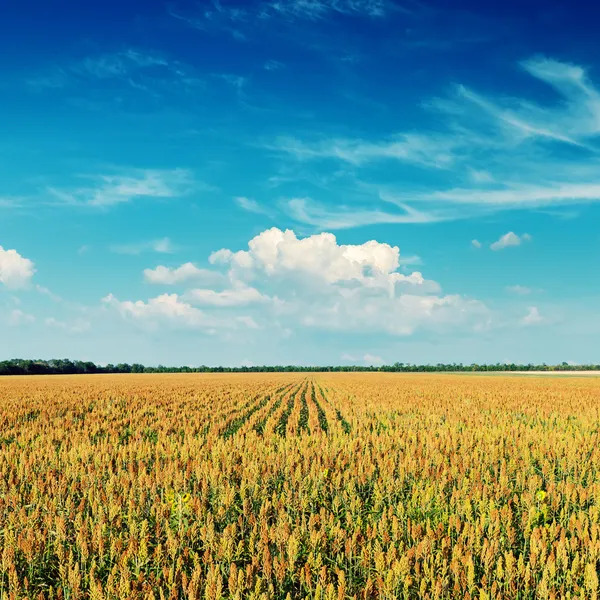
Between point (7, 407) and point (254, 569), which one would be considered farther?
point (7, 407)

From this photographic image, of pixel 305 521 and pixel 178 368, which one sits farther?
pixel 178 368

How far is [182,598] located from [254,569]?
2.41 feet

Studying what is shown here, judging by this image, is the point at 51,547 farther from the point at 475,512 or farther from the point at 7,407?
the point at 7,407

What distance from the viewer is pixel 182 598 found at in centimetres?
465

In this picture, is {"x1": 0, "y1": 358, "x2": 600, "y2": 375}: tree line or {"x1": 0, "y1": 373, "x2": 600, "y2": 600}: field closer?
{"x1": 0, "y1": 373, "x2": 600, "y2": 600}: field

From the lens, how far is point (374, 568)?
4.84 meters

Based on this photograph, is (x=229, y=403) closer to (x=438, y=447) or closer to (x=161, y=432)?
(x=161, y=432)

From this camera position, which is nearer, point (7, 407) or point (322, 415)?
point (322, 415)

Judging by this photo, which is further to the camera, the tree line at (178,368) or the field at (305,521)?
the tree line at (178,368)

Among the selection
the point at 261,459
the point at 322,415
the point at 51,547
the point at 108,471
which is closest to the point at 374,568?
the point at 51,547

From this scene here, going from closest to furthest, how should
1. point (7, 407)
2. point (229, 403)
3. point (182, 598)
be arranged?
point (182, 598) < point (7, 407) < point (229, 403)

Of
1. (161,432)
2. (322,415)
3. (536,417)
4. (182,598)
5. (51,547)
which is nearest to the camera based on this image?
(182,598)

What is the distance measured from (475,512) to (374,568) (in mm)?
2658

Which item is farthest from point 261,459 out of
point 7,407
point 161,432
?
point 7,407
